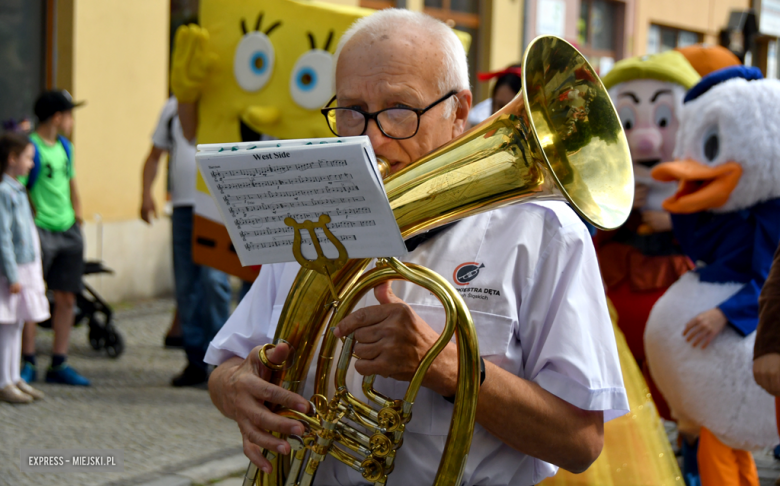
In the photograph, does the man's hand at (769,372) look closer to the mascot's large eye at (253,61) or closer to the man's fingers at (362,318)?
the man's fingers at (362,318)

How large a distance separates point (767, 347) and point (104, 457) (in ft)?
9.39

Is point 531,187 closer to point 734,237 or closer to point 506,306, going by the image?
point 506,306

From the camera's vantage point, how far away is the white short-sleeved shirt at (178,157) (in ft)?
18.4

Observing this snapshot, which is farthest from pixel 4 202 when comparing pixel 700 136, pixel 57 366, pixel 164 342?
pixel 700 136

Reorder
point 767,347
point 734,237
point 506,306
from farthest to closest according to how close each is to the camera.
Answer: point 734,237, point 767,347, point 506,306

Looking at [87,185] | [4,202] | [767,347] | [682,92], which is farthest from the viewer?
[87,185]

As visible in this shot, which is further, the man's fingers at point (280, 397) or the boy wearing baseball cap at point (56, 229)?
the boy wearing baseball cap at point (56, 229)

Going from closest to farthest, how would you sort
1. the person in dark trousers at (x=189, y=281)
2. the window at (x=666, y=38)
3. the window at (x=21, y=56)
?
1. the person in dark trousers at (x=189, y=281)
2. the window at (x=21, y=56)
3. the window at (x=666, y=38)

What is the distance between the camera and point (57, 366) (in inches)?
211

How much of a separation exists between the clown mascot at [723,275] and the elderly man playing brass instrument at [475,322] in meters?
1.80

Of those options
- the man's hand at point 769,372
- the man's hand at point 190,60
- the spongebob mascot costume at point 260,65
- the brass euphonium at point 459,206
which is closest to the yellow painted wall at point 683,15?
the spongebob mascot costume at point 260,65

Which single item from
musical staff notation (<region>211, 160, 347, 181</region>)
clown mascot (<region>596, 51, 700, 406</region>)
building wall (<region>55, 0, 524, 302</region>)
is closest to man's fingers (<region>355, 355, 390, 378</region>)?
musical staff notation (<region>211, 160, 347, 181</region>)

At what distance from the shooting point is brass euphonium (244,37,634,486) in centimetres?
157

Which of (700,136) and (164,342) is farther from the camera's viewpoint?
(164,342)
